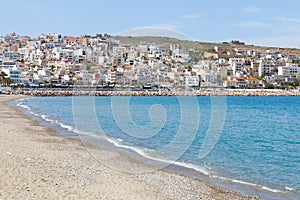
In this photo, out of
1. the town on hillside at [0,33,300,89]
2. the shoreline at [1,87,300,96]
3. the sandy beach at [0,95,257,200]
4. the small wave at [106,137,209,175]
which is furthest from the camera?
the town on hillside at [0,33,300,89]

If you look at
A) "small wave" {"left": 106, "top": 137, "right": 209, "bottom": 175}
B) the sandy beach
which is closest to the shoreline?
"small wave" {"left": 106, "top": 137, "right": 209, "bottom": 175}

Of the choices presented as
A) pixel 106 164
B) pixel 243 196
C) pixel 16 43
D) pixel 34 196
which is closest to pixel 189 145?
pixel 106 164

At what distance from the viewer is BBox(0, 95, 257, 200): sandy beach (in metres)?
7.80

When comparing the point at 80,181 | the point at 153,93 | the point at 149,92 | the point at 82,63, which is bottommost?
the point at 153,93

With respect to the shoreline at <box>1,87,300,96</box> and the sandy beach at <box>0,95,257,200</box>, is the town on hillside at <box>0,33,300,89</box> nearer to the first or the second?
the shoreline at <box>1,87,300,96</box>

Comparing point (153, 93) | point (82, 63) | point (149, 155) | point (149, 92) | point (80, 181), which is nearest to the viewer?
point (80, 181)

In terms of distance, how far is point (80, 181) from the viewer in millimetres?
8977

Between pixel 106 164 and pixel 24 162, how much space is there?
2.36 meters

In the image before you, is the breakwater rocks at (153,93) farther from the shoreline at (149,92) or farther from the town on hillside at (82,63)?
the town on hillside at (82,63)

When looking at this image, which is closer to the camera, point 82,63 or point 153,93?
point 82,63

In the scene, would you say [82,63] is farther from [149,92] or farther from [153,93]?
[153,93]

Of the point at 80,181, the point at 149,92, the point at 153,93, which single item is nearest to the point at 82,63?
the point at 149,92

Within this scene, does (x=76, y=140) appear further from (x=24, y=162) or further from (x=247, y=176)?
(x=247, y=176)

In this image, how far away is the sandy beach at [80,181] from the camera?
7797mm
